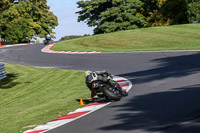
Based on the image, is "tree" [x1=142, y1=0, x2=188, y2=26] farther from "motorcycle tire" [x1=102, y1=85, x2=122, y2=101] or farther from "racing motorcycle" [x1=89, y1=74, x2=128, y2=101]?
"motorcycle tire" [x1=102, y1=85, x2=122, y2=101]

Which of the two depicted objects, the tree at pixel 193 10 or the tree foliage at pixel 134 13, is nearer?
the tree at pixel 193 10

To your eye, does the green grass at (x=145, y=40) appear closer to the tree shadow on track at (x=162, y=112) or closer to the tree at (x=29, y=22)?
the tree at (x=29, y=22)

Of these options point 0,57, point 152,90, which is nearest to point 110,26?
point 0,57

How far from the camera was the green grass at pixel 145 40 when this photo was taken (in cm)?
3469

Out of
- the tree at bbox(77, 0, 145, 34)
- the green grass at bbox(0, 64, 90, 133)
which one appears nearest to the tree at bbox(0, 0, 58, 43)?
the tree at bbox(77, 0, 145, 34)

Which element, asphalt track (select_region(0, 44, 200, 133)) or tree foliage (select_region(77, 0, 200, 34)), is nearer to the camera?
asphalt track (select_region(0, 44, 200, 133))

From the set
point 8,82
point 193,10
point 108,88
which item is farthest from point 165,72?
point 193,10

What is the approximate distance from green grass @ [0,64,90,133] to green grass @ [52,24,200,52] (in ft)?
42.2

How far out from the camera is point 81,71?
66.9 feet

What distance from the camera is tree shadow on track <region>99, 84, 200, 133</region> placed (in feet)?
22.5

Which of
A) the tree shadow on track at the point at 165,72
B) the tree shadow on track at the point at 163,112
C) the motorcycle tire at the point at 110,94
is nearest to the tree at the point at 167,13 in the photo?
the tree shadow on track at the point at 165,72

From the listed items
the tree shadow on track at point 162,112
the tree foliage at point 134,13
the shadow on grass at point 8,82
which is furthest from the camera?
the tree foliage at point 134,13

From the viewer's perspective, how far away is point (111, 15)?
55656 mm

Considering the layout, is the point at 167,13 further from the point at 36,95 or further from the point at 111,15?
the point at 36,95
